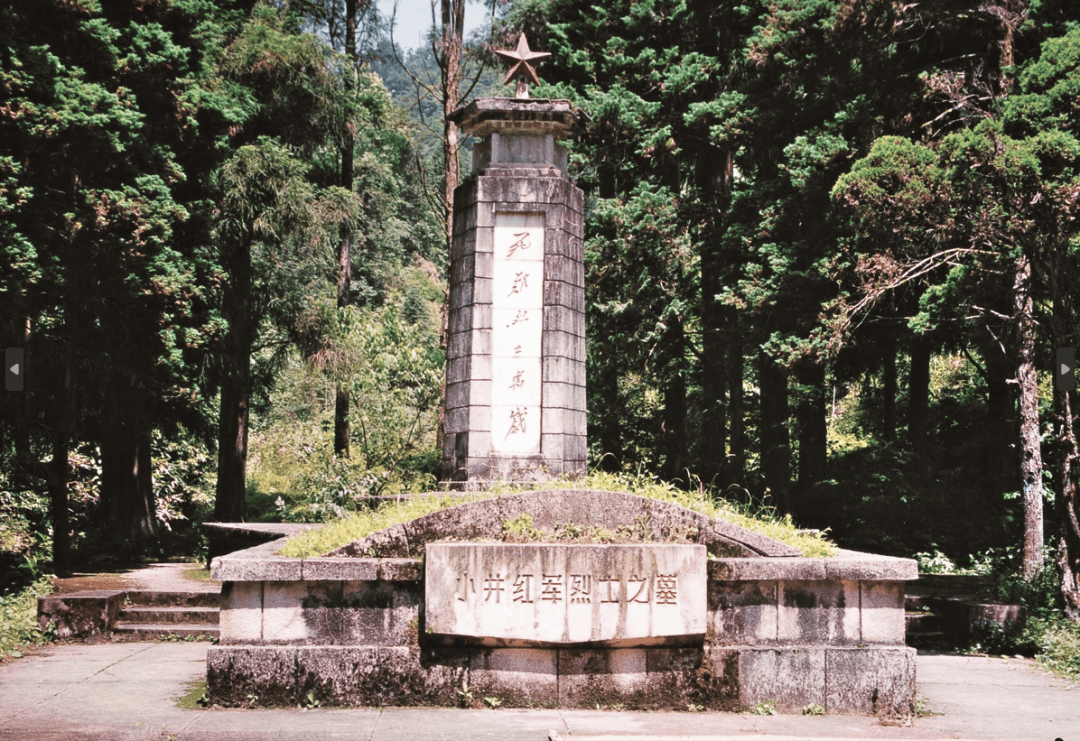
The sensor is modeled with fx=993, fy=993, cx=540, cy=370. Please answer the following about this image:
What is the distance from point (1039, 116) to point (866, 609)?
598 centimetres

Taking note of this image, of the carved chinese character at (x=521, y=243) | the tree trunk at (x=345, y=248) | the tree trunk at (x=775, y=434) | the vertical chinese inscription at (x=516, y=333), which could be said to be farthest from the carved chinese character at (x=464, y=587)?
the tree trunk at (x=775, y=434)

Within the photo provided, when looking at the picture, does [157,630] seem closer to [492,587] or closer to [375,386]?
[492,587]

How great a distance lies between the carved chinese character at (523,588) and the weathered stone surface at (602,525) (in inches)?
17.6

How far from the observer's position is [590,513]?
726 centimetres

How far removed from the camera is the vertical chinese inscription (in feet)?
34.3

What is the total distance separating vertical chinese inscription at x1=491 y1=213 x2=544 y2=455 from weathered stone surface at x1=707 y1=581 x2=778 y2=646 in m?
3.80

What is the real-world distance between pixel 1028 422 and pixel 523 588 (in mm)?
7487

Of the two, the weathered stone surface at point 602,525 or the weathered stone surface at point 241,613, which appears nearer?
the weathered stone surface at point 241,613

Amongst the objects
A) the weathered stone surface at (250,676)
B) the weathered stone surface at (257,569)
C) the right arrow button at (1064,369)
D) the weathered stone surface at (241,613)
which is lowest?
the weathered stone surface at (250,676)

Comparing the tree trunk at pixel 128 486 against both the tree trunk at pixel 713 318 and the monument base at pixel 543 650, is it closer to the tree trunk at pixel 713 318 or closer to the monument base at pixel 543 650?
the monument base at pixel 543 650

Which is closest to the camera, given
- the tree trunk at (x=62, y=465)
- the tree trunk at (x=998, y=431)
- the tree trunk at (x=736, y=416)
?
the tree trunk at (x=62, y=465)

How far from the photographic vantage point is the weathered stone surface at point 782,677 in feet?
22.4

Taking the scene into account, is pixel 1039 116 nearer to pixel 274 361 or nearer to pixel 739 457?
pixel 739 457

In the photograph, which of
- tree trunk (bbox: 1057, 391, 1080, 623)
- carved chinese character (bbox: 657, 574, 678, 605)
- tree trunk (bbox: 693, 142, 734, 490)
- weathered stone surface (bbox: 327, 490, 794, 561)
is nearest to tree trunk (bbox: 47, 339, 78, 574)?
weathered stone surface (bbox: 327, 490, 794, 561)
